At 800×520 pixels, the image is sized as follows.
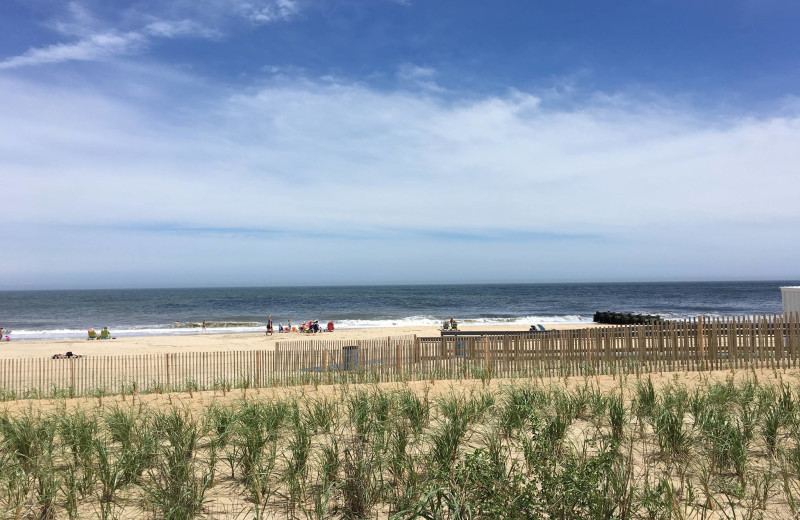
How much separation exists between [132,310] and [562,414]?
7471 centimetres

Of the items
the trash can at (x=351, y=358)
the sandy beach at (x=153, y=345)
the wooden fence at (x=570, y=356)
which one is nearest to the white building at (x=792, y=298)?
the wooden fence at (x=570, y=356)

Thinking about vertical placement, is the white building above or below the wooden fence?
above

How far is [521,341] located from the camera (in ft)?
45.7

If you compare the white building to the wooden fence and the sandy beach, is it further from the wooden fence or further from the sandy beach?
the sandy beach

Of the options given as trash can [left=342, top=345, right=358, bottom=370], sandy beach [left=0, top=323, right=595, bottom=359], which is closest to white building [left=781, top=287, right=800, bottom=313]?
trash can [left=342, top=345, right=358, bottom=370]

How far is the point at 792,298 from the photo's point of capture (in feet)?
59.7

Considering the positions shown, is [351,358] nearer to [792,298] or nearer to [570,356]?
[570,356]

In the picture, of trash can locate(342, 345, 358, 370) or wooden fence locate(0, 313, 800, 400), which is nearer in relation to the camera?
wooden fence locate(0, 313, 800, 400)

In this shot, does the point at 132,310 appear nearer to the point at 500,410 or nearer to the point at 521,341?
the point at 521,341

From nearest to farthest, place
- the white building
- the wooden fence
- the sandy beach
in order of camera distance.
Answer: the wooden fence < the white building < the sandy beach

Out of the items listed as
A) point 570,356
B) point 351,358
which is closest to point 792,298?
point 570,356

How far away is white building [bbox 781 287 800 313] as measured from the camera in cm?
1791

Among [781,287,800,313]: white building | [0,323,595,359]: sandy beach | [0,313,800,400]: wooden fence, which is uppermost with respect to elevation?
[781,287,800,313]: white building

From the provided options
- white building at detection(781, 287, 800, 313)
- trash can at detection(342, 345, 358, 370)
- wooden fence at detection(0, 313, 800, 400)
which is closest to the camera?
wooden fence at detection(0, 313, 800, 400)
